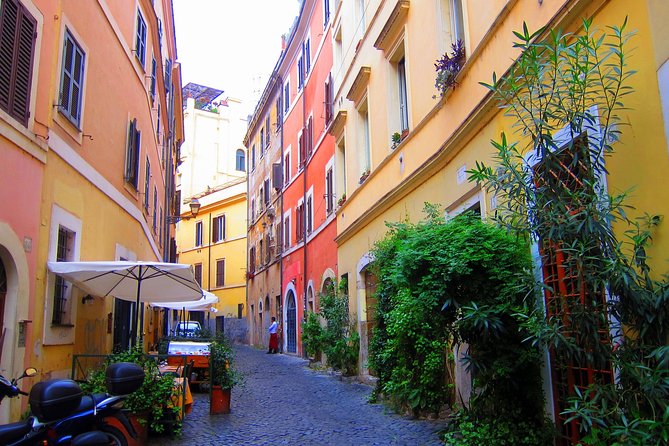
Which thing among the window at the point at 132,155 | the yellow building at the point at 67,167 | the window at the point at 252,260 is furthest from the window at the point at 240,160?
the window at the point at 132,155

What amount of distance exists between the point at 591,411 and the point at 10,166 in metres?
5.80

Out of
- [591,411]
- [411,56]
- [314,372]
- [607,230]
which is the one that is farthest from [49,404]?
[314,372]

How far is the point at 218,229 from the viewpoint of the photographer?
3894 centimetres

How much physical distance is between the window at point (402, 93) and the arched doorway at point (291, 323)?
487 inches

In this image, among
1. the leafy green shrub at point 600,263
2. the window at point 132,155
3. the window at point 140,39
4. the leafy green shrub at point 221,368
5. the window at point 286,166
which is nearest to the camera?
the leafy green shrub at point 600,263

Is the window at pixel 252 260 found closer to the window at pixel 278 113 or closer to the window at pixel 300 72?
the window at pixel 278 113

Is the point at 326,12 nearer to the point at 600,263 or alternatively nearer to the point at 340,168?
the point at 340,168

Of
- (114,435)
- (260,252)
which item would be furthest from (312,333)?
(260,252)

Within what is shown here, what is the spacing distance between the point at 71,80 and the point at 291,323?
16286 millimetres

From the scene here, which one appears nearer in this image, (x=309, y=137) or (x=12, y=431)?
(x=12, y=431)

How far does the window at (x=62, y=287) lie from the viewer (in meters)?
7.42

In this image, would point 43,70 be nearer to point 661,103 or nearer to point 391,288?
point 391,288

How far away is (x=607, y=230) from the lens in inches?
154

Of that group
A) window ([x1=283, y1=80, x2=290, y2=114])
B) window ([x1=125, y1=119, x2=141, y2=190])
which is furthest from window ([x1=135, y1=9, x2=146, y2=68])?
window ([x1=283, y1=80, x2=290, y2=114])
